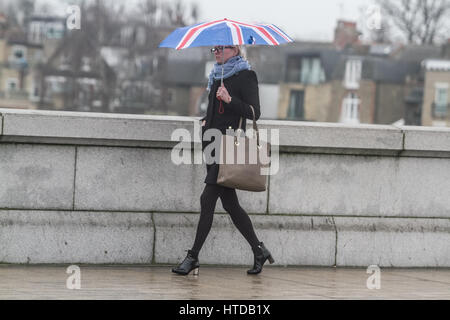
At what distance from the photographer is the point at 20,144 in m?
9.18

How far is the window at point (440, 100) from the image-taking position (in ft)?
236

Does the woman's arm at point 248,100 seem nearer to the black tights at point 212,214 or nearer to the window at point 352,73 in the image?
the black tights at point 212,214

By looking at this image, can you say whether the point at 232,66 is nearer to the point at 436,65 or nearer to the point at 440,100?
the point at 440,100

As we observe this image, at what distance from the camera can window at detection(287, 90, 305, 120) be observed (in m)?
80.6

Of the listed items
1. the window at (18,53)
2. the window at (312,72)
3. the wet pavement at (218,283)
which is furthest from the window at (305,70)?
the wet pavement at (218,283)

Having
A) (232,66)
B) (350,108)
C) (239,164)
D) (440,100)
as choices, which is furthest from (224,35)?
(350,108)

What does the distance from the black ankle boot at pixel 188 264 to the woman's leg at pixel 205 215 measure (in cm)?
2

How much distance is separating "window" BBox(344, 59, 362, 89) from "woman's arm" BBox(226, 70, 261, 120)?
6843 cm

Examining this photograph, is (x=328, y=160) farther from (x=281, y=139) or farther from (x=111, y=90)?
(x=111, y=90)

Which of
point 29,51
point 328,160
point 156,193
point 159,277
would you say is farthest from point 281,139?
point 29,51

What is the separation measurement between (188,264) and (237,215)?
1.74 feet

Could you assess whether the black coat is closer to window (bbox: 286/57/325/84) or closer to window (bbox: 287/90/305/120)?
window (bbox: 286/57/325/84)

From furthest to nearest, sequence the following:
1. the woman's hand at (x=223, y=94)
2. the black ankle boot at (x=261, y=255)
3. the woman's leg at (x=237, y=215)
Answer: the black ankle boot at (x=261, y=255) < the woman's leg at (x=237, y=215) < the woman's hand at (x=223, y=94)

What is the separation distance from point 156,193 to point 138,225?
0.33 m
